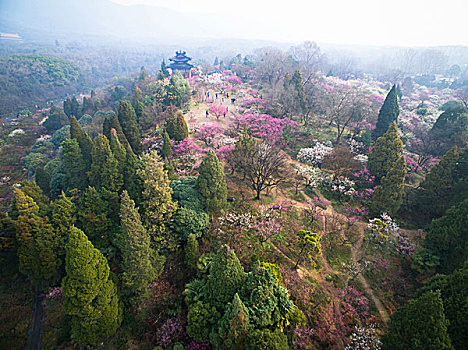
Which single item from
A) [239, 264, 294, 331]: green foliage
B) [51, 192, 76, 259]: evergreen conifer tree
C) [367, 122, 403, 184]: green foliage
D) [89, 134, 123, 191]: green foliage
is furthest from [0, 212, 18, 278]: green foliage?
[367, 122, 403, 184]: green foliage

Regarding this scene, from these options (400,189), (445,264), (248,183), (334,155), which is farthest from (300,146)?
(445,264)

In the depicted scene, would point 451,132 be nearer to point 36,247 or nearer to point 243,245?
point 243,245

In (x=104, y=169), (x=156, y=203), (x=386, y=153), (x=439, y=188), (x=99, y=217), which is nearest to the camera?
(x=156, y=203)

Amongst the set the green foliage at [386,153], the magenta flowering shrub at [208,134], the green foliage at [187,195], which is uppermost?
the green foliage at [386,153]

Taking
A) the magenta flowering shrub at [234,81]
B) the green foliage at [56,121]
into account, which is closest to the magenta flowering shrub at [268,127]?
the magenta flowering shrub at [234,81]

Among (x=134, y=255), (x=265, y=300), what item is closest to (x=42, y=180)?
(x=134, y=255)

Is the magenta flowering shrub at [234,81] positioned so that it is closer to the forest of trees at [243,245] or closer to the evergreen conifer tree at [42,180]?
the forest of trees at [243,245]
